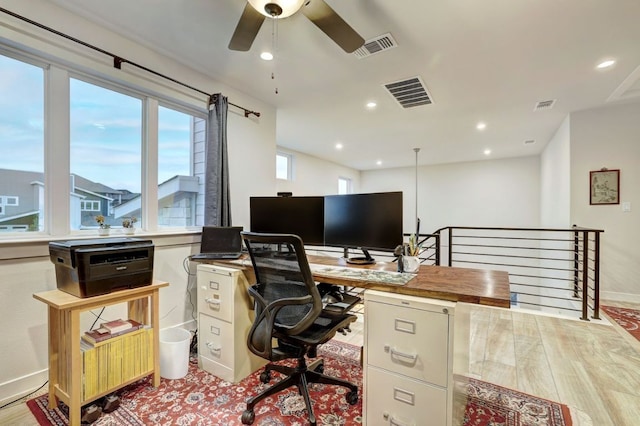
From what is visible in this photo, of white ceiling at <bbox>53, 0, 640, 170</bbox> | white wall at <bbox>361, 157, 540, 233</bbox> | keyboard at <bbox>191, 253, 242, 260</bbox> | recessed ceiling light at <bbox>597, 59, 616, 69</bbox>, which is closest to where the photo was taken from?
white ceiling at <bbox>53, 0, 640, 170</bbox>

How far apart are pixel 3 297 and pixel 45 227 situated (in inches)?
17.8

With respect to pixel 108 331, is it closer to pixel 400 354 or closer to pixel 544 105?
pixel 400 354

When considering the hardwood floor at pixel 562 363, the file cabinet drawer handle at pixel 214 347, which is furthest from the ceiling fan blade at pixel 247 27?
the hardwood floor at pixel 562 363

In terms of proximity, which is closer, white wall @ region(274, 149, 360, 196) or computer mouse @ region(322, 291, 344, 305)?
computer mouse @ region(322, 291, 344, 305)

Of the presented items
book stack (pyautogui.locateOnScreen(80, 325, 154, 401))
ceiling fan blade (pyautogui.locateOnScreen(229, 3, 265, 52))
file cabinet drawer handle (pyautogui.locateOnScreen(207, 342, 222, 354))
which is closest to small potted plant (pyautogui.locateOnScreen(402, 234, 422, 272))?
file cabinet drawer handle (pyautogui.locateOnScreen(207, 342, 222, 354))

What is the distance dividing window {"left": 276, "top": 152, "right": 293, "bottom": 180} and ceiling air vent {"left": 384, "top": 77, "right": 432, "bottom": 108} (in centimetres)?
288

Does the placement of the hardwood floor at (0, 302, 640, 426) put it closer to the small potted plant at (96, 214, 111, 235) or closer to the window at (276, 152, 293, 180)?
the small potted plant at (96, 214, 111, 235)

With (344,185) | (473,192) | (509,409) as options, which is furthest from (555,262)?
(344,185)

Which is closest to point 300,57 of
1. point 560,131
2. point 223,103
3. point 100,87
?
point 223,103

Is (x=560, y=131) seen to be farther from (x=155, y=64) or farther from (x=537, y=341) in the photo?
Answer: (x=155, y=64)

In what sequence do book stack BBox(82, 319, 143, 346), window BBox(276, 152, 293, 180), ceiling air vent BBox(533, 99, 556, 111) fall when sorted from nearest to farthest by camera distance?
book stack BBox(82, 319, 143, 346) < ceiling air vent BBox(533, 99, 556, 111) < window BBox(276, 152, 293, 180)

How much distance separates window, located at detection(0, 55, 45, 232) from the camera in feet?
5.87

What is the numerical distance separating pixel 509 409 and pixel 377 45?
2.61 meters

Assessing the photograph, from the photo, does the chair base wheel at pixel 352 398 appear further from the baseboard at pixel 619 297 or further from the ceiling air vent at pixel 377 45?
the baseboard at pixel 619 297
